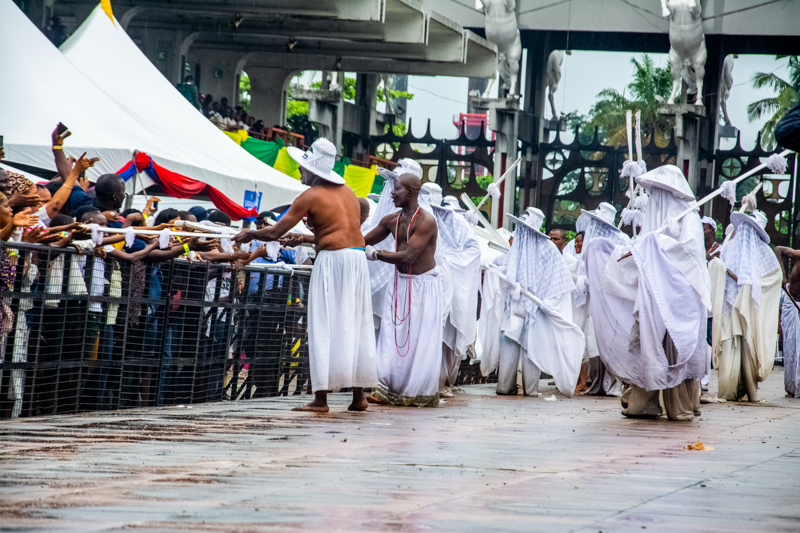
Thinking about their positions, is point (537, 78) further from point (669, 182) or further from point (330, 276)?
point (330, 276)

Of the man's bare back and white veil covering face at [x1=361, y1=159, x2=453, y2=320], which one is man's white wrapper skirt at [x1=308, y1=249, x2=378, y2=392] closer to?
the man's bare back

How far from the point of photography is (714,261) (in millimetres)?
12602

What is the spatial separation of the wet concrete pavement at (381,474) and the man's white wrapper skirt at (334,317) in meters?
0.33

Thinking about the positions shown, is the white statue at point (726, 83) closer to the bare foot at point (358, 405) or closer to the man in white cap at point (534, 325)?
the man in white cap at point (534, 325)

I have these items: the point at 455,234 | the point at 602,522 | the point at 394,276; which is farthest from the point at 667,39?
the point at 602,522

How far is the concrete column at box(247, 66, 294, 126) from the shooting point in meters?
29.8

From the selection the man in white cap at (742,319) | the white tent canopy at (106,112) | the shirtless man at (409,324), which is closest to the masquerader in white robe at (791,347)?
the man in white cap at (742,319)

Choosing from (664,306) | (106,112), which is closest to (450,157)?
(106,112)

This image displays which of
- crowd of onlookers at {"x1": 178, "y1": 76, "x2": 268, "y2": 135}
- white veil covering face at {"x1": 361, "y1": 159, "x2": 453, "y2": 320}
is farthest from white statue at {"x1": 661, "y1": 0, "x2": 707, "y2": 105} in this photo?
white veil covering face at {"x1": 361, "y1": 159, "x2": 453, "y2": 320}

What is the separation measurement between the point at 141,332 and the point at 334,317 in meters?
1.46

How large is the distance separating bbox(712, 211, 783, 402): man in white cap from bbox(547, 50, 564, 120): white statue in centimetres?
2304

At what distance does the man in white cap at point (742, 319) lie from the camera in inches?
490

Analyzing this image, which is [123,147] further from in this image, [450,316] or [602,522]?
[602,522]

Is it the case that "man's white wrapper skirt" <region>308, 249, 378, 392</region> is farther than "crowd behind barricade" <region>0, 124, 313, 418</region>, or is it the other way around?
"man's white wrapper skirt" <region>308, 249, 378, 392</region>
